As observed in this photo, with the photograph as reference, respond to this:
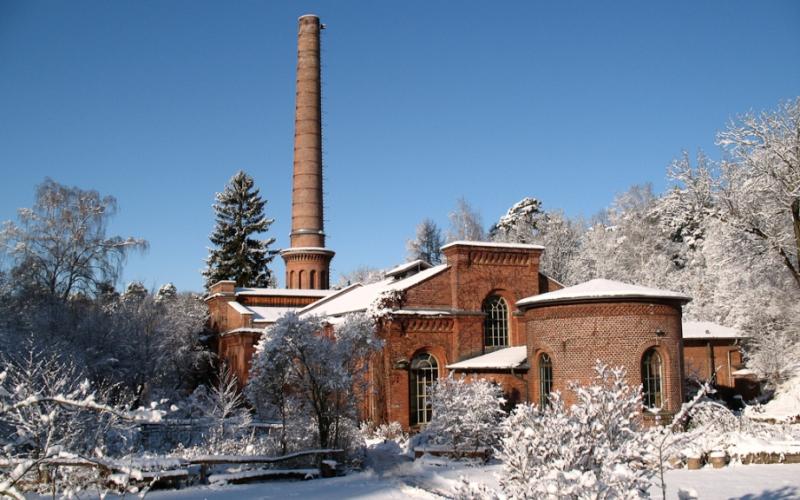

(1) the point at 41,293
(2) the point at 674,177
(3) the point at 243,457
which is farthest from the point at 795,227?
(1) the point at 41,293

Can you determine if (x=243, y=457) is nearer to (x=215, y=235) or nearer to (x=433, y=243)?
(x=215, y=235)

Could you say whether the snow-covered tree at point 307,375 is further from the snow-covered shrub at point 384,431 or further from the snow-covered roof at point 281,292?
the snow-covered roof at point 281,292

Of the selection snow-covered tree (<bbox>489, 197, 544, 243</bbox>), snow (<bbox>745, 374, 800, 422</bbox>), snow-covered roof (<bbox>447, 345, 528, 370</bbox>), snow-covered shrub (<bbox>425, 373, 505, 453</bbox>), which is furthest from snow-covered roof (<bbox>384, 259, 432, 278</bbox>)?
snow-covered tree (<bbox>489, 197, 544, 243</bbox>)

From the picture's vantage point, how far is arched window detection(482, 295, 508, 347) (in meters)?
26.1

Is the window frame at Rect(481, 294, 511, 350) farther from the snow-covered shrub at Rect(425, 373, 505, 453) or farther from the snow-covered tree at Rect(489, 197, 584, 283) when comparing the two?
the snow-covered tree at Rect(489, 197, 584, 283)

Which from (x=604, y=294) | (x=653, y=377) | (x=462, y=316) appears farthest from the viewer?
(x=462, y=316)

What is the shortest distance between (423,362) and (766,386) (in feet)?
46.4

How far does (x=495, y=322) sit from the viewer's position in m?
26.2

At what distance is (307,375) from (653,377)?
29.6 ft

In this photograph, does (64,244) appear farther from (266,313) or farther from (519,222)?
(519,222)

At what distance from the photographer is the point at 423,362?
2503cm

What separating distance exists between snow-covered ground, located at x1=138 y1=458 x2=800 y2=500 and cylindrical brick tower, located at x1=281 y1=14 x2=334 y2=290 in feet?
76.1

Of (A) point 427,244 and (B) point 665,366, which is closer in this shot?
(B) point 665,366

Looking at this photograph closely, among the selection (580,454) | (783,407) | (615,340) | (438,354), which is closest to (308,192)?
(438,354)
